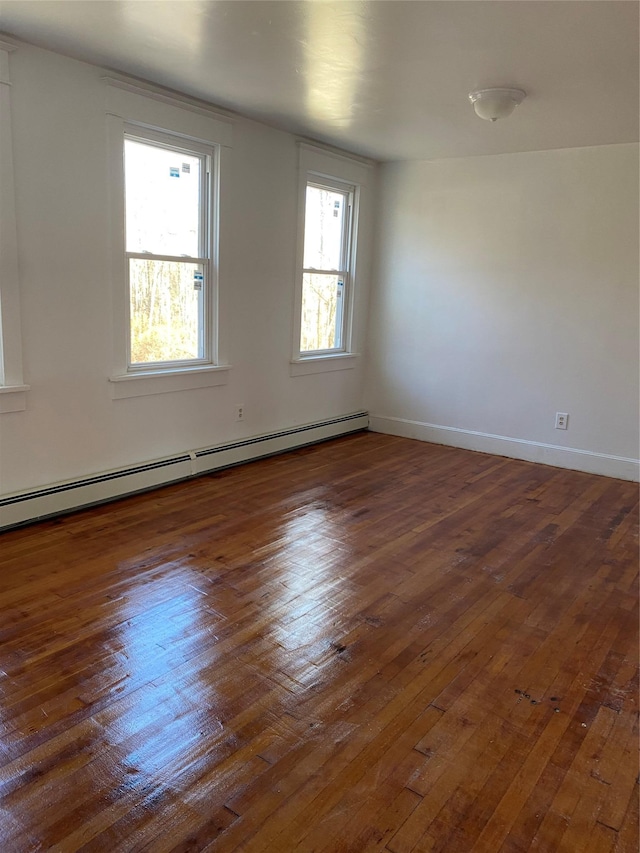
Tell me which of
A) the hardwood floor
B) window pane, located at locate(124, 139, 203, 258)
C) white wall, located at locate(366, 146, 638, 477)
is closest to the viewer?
the hardwood floor

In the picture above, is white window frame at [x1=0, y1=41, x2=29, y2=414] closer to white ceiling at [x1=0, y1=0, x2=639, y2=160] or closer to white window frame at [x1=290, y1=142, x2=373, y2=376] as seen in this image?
white ceiling at [x1=0, y1=0, x2=639, y2=160]

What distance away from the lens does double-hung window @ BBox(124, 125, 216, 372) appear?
12.6 ft

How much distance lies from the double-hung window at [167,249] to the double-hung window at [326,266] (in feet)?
3.62

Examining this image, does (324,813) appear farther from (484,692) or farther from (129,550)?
(129,550)

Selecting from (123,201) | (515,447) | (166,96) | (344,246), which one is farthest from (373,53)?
(515,447)

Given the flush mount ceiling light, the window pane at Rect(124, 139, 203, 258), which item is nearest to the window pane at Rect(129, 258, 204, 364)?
the window pane at Rect(124, 139, 203, 258)

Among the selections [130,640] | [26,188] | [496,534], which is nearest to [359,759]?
[130,640]

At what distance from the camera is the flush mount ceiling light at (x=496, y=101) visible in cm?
345

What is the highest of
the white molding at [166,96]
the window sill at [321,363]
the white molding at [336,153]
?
the white molding at [336,153]

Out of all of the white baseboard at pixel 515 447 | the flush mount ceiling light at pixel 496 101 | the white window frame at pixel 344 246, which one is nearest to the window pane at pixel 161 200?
the white window frame at pixel 344 246

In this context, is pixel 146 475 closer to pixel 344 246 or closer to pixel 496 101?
pixel 344 246

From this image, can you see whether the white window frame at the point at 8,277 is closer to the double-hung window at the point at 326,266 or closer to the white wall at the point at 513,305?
the double-hung window at the point at 326,266

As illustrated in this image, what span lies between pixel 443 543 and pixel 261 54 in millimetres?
2685

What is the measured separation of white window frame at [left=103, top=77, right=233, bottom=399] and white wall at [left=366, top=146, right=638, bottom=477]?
1.98m
